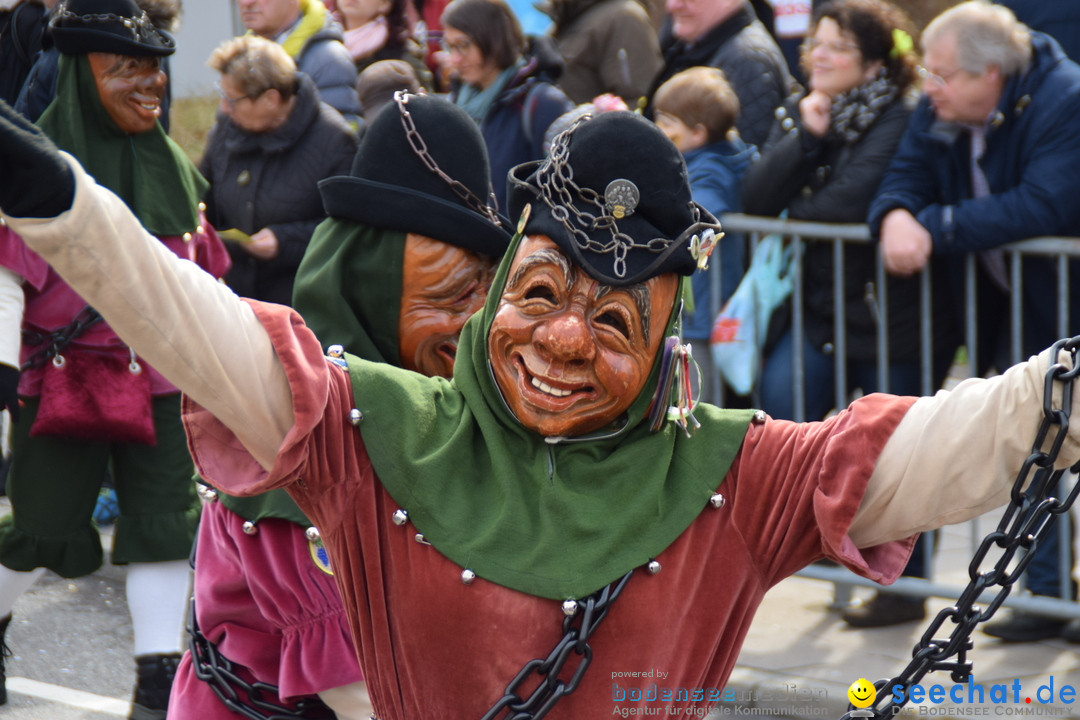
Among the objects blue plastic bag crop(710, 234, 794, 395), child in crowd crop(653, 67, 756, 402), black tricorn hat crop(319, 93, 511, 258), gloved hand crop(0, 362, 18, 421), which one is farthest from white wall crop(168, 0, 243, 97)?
black tricorn hat crop(319, 93, 511, 258)

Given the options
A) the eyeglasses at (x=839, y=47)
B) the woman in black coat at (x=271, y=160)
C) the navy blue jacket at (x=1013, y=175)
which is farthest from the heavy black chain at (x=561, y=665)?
the woman in black coat at (x=271, y=160)

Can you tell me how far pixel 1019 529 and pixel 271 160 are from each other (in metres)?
4.08

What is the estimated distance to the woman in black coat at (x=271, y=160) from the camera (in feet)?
18.1

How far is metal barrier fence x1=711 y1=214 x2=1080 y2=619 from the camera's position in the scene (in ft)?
15.0

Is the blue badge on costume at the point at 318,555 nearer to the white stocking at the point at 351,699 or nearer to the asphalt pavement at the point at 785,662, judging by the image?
the white stocking at the point at 351,699

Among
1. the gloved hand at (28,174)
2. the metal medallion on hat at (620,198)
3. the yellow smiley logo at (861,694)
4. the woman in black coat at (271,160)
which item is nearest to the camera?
the gloved hand at (28,174)

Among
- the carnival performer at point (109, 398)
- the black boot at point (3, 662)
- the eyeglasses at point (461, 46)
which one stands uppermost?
the eyeglasses at point (461, 46)

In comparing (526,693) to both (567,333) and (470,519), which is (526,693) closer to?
(470,519)

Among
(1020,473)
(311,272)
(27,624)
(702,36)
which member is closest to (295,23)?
(702,36)

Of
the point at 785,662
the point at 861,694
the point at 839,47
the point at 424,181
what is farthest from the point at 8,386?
the point at 839,47

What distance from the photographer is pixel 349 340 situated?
9.54 feet

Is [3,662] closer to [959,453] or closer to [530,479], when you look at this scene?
[530,479]

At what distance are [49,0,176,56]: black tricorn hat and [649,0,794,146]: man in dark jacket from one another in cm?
230

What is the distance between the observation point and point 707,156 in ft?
17.3
